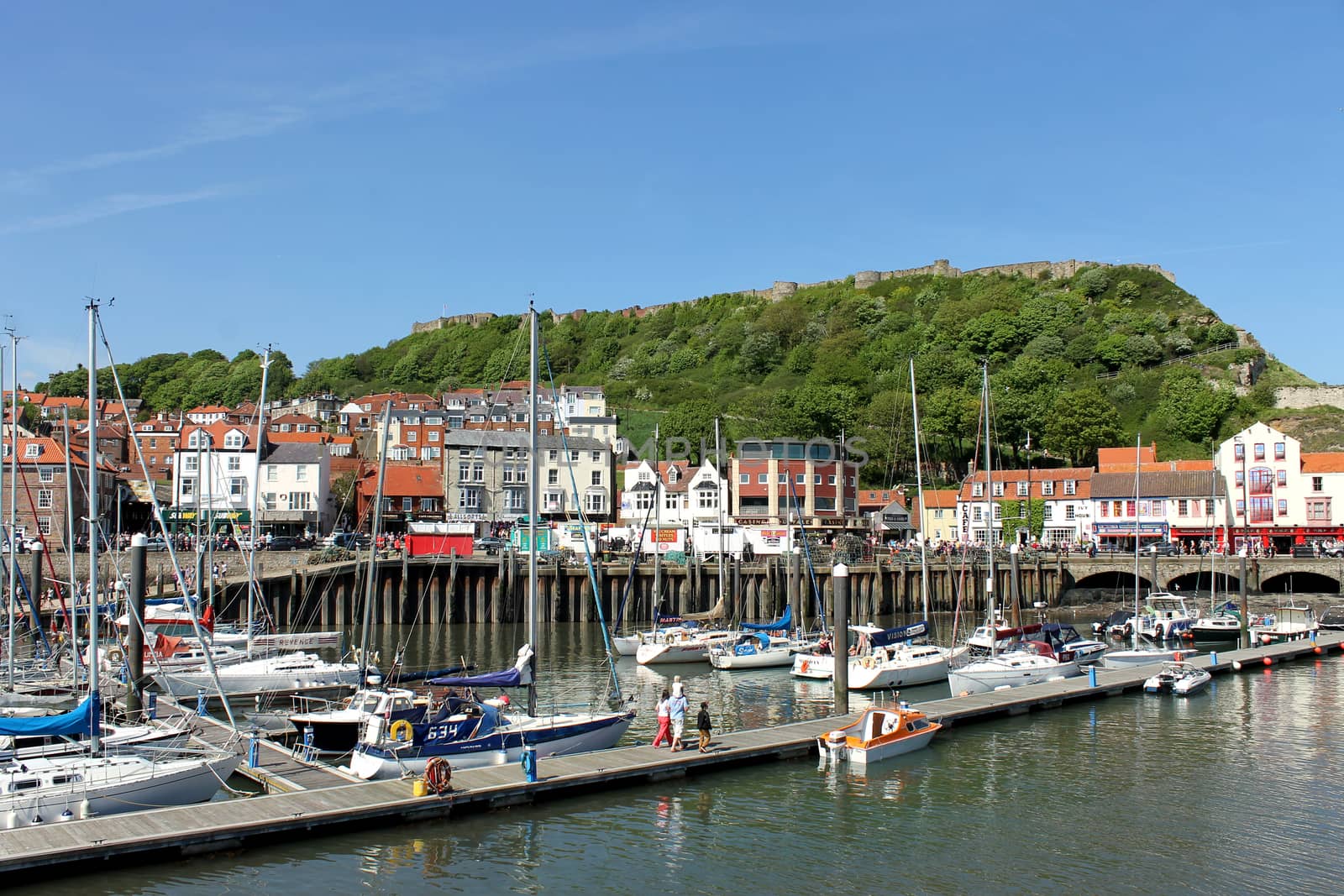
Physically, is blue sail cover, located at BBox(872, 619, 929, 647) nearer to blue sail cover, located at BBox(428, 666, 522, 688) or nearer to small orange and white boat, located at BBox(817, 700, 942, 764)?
small orange and white boat, located at BBox(817, 700, 942, 764)

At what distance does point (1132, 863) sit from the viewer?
22234mm

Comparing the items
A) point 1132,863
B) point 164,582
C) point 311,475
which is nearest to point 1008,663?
point 1132,863

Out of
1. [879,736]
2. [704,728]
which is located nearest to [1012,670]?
[879,736]

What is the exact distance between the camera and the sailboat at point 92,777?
22.0 m

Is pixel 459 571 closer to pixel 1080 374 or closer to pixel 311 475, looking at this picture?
pixel 311 475

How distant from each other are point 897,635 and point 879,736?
17.8 m

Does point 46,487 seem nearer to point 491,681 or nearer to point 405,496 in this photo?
point 405,496

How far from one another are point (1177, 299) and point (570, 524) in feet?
365

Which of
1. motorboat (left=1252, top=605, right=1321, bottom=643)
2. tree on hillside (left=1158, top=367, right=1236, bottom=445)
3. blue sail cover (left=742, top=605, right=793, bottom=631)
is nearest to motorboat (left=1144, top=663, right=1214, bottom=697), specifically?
motorboat (left=1252, top=605, right=1321, bottom=643)

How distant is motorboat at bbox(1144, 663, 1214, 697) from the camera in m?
41.3

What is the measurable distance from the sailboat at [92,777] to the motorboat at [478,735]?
10.6ft

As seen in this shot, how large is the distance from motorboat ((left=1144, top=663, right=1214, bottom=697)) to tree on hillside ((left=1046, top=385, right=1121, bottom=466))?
67.5m

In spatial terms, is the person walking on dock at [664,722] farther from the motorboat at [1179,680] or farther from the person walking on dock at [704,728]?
the motorboat at [1179,680]

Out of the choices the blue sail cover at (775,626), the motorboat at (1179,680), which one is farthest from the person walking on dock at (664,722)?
the blue sail cover at (775,626)
